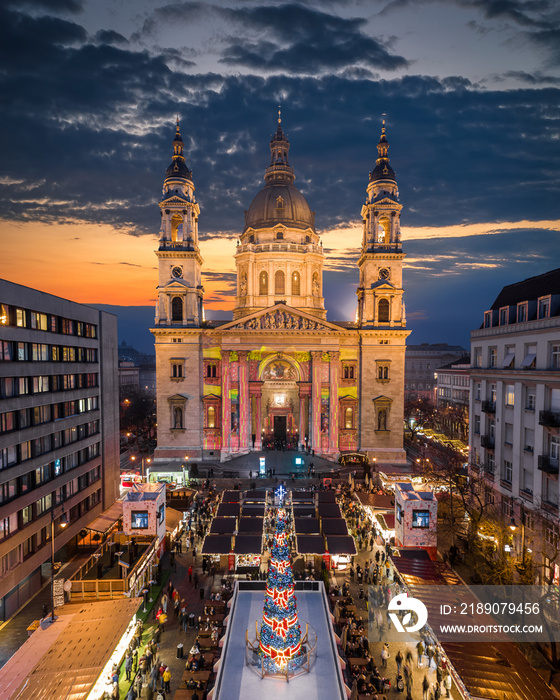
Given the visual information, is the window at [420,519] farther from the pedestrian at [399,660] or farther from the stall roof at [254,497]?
the stall roof at [254,497]

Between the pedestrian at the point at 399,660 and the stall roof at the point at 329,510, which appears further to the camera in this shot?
the stall roof at the point at 329,510

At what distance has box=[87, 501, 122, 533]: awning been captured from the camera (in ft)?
101

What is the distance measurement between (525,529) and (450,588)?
748 centimetres

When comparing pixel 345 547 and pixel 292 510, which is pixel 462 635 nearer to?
pixel 345 547

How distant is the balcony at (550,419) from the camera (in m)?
23.2

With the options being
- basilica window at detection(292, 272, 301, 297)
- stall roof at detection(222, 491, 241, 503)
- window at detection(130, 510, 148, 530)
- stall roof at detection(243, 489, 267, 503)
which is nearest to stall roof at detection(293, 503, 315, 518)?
stall roof at detection(243, 489, 267, 503)

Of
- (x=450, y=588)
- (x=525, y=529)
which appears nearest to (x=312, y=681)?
(x=450, y=588)

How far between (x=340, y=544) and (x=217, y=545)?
754 cm

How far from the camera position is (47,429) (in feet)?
92.2

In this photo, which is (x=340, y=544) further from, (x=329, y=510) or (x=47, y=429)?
A: (x=47, y=429)

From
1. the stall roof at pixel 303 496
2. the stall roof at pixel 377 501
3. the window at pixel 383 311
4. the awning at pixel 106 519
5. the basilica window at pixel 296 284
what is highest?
the basilica window at pixel 296 284

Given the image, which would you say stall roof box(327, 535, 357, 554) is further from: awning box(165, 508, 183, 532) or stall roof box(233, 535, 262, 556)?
awning box(165, 508, 183, 532)

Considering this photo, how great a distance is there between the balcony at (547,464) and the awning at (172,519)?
75.1 ft

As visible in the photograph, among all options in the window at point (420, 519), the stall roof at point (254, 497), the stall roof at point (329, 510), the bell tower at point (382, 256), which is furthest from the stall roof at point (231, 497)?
the bell tower at point (382, 256)
